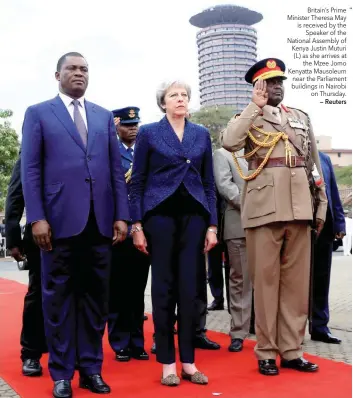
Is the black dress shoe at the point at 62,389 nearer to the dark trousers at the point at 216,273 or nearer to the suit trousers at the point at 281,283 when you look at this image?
the suit trousers at the point at 281,283

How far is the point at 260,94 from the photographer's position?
4.11 meters

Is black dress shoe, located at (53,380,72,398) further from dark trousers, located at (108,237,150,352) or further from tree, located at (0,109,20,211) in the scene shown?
tree, located at (0,109,20,211)

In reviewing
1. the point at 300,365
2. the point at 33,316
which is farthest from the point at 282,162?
the point at 33,316

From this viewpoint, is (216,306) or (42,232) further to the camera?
(216,306)

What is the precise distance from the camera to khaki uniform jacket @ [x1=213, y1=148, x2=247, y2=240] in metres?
5.32

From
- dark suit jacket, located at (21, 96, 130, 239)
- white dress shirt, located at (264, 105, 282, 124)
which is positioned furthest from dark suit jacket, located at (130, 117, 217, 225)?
white dress shirt, located at (264, 105, 282, 124)

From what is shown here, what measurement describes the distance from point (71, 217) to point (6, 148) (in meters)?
29.0

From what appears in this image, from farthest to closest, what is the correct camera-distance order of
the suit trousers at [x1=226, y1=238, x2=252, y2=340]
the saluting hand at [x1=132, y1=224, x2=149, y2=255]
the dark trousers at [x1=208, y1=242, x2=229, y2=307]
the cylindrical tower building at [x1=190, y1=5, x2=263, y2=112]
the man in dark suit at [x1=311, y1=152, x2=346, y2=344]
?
the cylindrical tower building at [x1=190, y1=5, x2=263, y2=112] < the dark trousers at [x1=208, y1=242, x2=229, y2=307] < the man in dark suit at [x1=311, y1=152, x2=346, y2=344] < the suit trousers at [x1=226, y1=238, x2=252, y2=340] < the saluting hand at [x1=132, y1=224, x2=149, y2=255]

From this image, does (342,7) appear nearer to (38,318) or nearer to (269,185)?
(269,185)

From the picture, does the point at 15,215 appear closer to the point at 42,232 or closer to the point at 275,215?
the point at 42,232

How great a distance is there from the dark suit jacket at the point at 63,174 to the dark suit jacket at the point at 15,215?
1.62ft

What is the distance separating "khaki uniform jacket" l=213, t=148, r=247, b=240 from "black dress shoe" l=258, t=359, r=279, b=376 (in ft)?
4.53

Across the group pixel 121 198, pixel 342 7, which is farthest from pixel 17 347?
pixel 342 7

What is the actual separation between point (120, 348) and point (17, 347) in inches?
41.9
